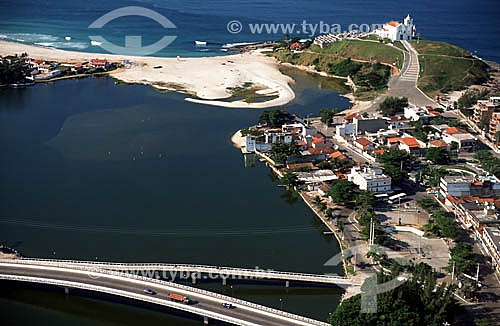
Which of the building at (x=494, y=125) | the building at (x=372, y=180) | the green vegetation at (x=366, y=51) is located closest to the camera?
the building at (x=372, y=180)

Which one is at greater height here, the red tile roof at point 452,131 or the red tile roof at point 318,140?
the red tile roof at point 452,131

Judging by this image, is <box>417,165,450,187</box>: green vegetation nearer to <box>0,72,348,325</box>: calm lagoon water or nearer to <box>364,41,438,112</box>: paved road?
<box>0,72,348,325</box>: calm lagoon water

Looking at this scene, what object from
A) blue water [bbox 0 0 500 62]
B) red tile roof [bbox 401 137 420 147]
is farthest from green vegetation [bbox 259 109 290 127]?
blue water [bbox 0 0 500 62]

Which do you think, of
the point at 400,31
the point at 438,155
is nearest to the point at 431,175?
the point at 438,155

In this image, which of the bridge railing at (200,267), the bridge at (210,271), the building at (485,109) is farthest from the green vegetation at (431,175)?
the bridge at (210,271)

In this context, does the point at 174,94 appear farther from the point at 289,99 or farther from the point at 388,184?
the point at 388,184

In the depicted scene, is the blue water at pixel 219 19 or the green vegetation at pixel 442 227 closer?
the green vegetation at pixel 442 227

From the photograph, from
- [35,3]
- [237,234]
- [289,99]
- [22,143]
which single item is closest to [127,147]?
[22,143]

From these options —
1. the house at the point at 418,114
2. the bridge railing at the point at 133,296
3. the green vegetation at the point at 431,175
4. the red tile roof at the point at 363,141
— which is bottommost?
the bridge railing at the point at 133,296

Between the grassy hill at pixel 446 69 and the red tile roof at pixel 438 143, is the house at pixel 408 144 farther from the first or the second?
the grassy hill at pixel 446 69
